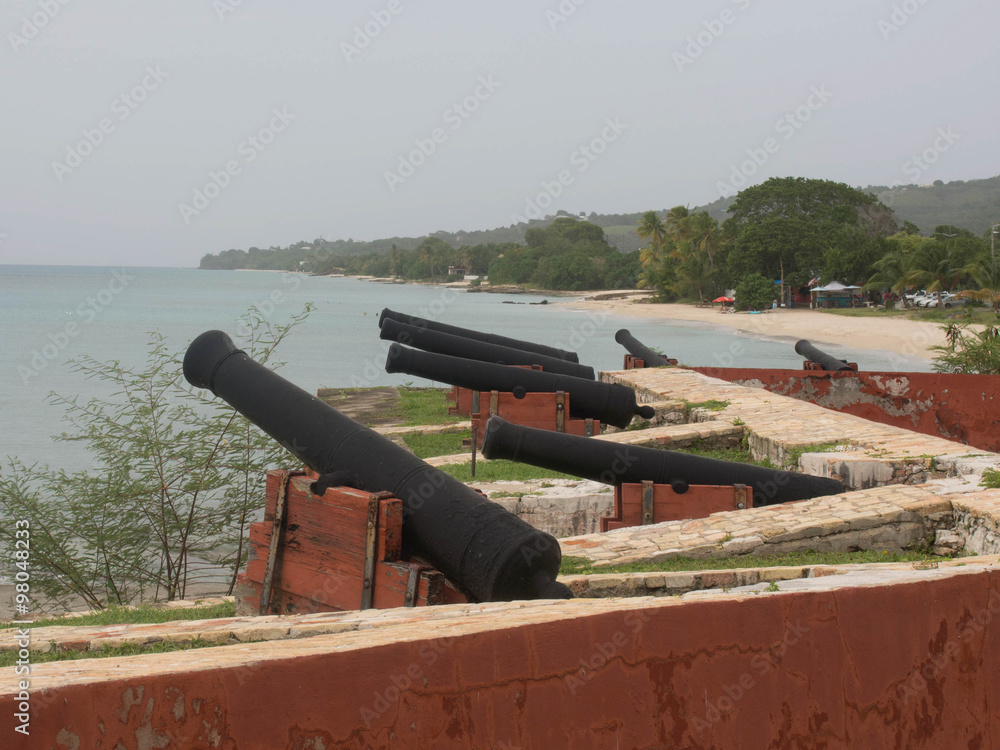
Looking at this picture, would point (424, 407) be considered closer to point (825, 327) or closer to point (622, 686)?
point (622, 686)

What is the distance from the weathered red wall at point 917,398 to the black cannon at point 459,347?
3292 mm

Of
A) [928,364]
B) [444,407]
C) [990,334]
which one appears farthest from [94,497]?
[928,364]

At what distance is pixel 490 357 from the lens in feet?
36.9

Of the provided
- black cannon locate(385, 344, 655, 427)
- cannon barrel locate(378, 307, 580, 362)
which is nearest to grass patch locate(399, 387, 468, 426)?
cannon barrel locate(378, 307, 580, 362)

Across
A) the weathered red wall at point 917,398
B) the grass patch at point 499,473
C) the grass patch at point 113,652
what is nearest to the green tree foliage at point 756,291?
the weathered red wall at point 917,398

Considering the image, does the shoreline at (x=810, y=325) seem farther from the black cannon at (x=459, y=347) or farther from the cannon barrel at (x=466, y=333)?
the black cannon at (x=459, y=347)

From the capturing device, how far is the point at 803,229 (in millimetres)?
49719

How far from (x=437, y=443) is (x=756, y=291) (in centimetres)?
4171

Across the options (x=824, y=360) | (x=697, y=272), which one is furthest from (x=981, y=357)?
(x=697, y=272)

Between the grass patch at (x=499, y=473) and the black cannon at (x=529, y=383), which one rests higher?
the black cannon at (x=529, y=383)

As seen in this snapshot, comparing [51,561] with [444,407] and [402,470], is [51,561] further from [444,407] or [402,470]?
[444,407]

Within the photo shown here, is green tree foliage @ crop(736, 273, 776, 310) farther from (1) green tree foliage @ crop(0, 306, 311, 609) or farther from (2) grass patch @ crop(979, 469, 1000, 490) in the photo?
(2) grass patch @ crop(979, 469, 1000, 490)

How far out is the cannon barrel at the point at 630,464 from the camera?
5555 millimetres

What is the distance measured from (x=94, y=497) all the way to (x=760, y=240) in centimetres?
4645
